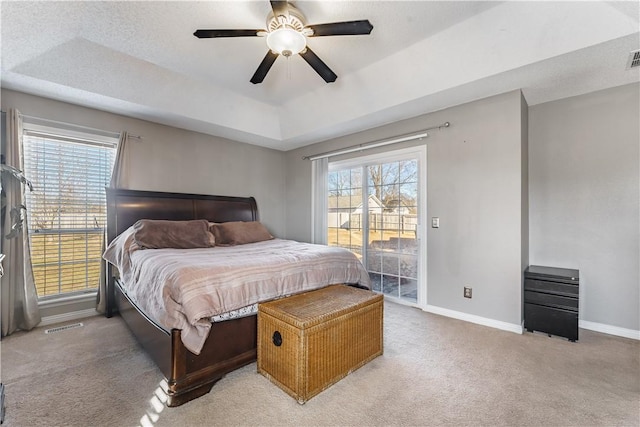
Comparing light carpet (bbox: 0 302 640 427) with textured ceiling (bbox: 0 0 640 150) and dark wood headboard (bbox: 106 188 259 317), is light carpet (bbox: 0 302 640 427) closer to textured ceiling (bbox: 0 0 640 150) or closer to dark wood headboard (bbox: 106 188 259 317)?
dark wood headboard (bbox: 106 188 259 317)

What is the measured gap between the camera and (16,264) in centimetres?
286

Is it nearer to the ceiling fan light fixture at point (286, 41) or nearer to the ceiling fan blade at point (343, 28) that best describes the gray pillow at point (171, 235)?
the ceiling fan light fixture at point (286, 41)

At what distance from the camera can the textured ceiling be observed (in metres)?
2.17

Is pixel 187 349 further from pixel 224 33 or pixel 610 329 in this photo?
pixel 610 329

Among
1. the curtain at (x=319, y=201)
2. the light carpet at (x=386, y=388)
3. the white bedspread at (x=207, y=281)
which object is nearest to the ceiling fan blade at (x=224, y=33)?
the white bedspread at (x=207, y=281)

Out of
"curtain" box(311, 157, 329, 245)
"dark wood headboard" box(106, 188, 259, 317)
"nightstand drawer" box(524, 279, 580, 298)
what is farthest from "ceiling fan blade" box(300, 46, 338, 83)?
"nightstand drawer" box(524, 279, 580, 298)

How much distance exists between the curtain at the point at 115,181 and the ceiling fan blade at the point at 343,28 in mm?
2804

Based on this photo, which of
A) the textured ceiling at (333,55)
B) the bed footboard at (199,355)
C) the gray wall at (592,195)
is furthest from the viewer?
the gray wall at (592,195)

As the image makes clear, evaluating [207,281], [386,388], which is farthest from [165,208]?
[386,388]

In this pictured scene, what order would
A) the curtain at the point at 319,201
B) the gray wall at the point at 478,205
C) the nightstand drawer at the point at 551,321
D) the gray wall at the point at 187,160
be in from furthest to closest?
the curtain at the point at 319,201 → the gray wall at the point at 187,160 → the gray wall at the point at 478,205 → the nightstand drawer at the point at 551,321

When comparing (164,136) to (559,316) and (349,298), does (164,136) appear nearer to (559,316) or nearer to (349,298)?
(349,298)

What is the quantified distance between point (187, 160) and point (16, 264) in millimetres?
2114

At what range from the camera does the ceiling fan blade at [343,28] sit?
74.9 inches

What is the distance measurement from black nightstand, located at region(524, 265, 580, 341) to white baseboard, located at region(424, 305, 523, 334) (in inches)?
5.7
